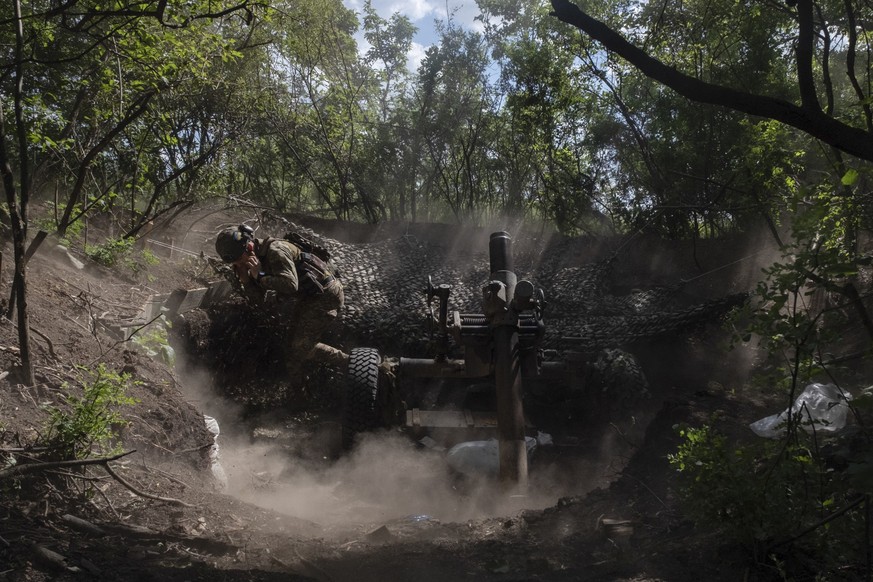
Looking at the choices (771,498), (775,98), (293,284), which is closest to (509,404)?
(771,498)

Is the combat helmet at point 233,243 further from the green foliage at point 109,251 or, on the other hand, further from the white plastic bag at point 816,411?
the white plastic bag at point 816,411

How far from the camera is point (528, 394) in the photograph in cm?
→ 791

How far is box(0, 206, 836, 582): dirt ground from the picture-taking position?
3309mm

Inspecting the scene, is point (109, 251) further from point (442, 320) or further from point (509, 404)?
point (509, 404)

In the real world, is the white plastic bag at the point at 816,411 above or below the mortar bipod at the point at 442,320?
below

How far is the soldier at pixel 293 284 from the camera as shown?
7336mm

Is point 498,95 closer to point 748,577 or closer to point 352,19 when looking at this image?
point 352,19

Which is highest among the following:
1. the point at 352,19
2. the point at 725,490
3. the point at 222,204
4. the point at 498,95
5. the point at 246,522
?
the point at 352,19

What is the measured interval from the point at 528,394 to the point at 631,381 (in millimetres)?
1268

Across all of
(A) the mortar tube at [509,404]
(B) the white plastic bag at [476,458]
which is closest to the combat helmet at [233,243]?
(A) the mortar tube at [509,404]

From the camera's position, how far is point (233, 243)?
728 cm

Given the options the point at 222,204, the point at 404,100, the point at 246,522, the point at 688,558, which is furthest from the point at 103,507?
the point at 404,100

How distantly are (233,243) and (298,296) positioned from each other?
1033 mm

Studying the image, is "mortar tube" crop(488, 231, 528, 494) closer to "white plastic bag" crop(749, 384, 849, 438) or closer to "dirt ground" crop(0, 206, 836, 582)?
"dirt ground" crop(0, 206, 836, 582)
